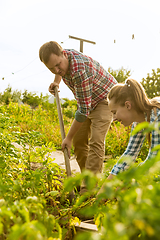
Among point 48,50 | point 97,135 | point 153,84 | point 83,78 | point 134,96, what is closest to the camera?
point 134,96

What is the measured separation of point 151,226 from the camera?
1.52 ft

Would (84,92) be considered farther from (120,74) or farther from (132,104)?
(120,74)

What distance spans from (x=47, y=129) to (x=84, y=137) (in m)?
3.80

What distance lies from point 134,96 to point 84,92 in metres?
0.69

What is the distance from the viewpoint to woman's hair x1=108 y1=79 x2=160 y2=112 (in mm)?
1897

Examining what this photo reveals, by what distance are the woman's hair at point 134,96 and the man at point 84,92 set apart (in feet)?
1.84

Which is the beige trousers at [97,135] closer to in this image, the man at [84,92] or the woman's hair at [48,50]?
the man at [84,92]

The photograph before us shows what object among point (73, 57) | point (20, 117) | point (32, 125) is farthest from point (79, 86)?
point (20, 117)

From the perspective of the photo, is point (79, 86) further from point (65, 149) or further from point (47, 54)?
point (65, 149)

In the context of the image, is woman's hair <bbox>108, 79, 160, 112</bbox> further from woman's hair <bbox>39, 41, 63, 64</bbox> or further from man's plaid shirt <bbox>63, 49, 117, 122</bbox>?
woman's hair <bbox>39, 41, 63, 64</bbox>

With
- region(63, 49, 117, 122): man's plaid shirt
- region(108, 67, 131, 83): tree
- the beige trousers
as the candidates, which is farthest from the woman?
region(108, 67, 131, 83): tree

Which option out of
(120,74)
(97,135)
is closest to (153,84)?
(120,74)

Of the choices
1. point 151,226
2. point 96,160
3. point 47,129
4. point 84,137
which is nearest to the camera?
point 151,226

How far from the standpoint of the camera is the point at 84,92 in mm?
2465
